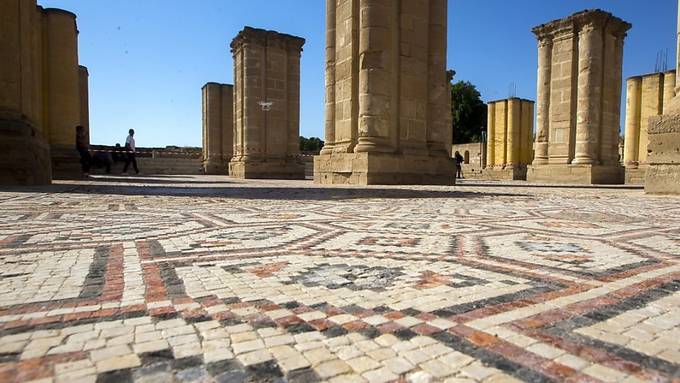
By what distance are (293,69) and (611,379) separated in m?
18.5

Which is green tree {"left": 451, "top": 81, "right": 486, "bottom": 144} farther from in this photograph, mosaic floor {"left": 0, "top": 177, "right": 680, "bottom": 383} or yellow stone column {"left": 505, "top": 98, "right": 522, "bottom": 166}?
mosaic floor {"left": 0, "top": 177, "right": 680, "bottom": 383}

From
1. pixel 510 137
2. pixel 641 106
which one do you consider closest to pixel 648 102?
pixel 641 106

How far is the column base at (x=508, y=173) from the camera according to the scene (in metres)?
24.4

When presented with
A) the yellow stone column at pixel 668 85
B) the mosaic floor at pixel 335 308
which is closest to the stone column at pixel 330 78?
the mosaic floor at pixel 335 308

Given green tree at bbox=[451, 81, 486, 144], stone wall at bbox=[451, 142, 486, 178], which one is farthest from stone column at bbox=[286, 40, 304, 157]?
green tree at bbox=[451, 81, 486, 144]

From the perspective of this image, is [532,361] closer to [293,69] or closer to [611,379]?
[611,379]

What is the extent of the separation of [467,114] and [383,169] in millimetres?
41253

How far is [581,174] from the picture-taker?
15.8 meters

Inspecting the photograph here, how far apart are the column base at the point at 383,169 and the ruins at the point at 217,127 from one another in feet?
43.5

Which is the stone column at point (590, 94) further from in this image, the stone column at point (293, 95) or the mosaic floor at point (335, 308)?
the mosaic floor at point (335, 308)

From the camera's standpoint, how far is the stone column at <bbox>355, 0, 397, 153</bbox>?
10.5m

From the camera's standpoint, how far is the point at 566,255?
2.18 meters

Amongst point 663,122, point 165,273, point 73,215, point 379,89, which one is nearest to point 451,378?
point 165,273

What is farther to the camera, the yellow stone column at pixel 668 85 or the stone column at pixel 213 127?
the stone column at pixel 213 127
